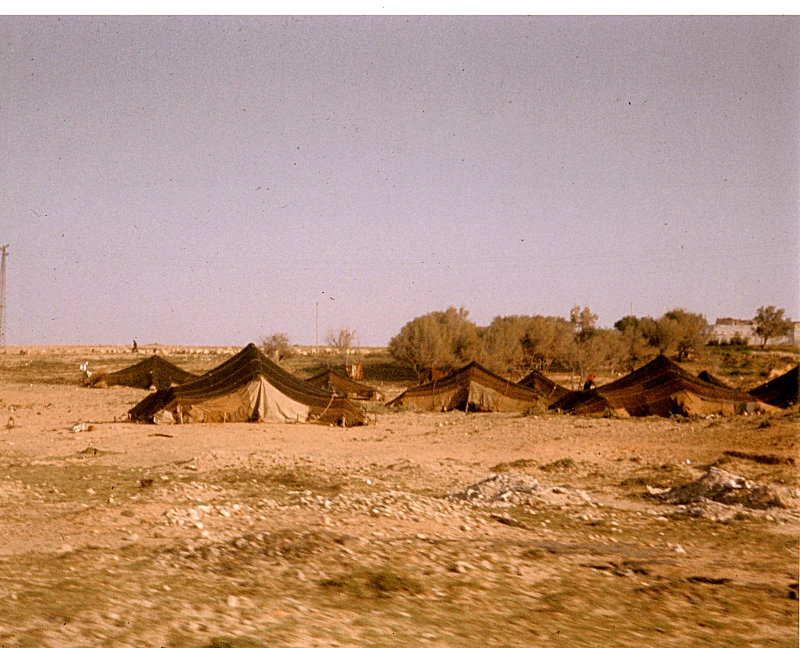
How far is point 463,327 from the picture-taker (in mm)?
48656

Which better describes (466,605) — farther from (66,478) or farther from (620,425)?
(620,425)

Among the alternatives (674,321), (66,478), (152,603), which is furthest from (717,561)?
(674,321)

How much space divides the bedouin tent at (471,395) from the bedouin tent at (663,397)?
10.1ft

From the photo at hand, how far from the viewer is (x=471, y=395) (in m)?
26.9

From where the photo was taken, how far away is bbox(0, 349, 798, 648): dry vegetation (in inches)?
203

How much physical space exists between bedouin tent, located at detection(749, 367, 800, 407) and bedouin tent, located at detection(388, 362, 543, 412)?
292 inches

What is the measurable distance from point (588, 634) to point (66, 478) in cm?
972

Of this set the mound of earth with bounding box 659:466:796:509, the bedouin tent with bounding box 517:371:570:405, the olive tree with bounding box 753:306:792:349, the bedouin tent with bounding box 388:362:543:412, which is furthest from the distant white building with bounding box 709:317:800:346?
the mound of earth with bounding box 659:466:796:509

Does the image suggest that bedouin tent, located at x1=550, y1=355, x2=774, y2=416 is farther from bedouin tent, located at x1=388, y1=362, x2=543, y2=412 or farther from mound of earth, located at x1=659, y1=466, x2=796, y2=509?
mound of earth, located at x1=659, y1=466, x2=796, y2=509

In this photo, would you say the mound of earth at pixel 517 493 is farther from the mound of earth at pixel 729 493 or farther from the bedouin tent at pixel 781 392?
the bedouin tent at pixel 781 392

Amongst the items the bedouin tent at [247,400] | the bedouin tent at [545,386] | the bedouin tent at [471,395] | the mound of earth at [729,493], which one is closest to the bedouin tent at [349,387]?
the bedouin tent at [471,395]

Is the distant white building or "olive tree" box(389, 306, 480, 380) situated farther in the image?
the distant white building

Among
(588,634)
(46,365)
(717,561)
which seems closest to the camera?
(588,634)

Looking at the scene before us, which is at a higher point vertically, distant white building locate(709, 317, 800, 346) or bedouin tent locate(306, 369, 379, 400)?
distant white building locate(709, 317, 800, 346)
